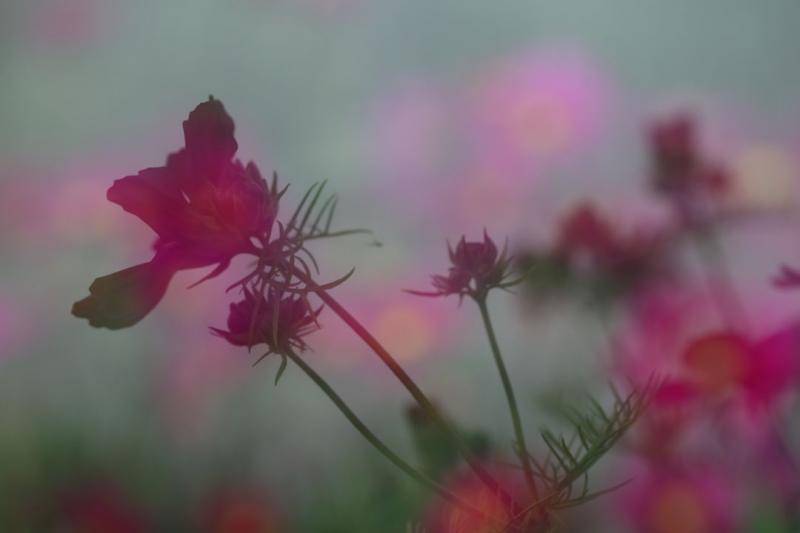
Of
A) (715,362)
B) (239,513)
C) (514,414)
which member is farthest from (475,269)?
(239,513)

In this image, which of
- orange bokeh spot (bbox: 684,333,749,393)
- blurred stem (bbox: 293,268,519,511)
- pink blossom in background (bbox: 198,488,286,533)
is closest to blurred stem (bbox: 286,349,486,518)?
blurred stem (bbox: 293,268,519,511)

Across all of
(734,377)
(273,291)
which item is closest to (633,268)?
(734,377)

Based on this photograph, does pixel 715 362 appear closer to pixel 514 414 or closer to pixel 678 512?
pixel 678 512

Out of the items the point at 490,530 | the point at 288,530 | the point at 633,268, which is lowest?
the point at 490,530

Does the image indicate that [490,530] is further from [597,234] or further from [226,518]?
[226,518]

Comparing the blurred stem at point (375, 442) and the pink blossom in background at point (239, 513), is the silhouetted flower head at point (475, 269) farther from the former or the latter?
the pink blossom in background at point (239, 513)

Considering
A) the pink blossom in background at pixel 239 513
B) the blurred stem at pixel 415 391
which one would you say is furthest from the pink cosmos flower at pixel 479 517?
the pink blossom in background at pixel 239 513
